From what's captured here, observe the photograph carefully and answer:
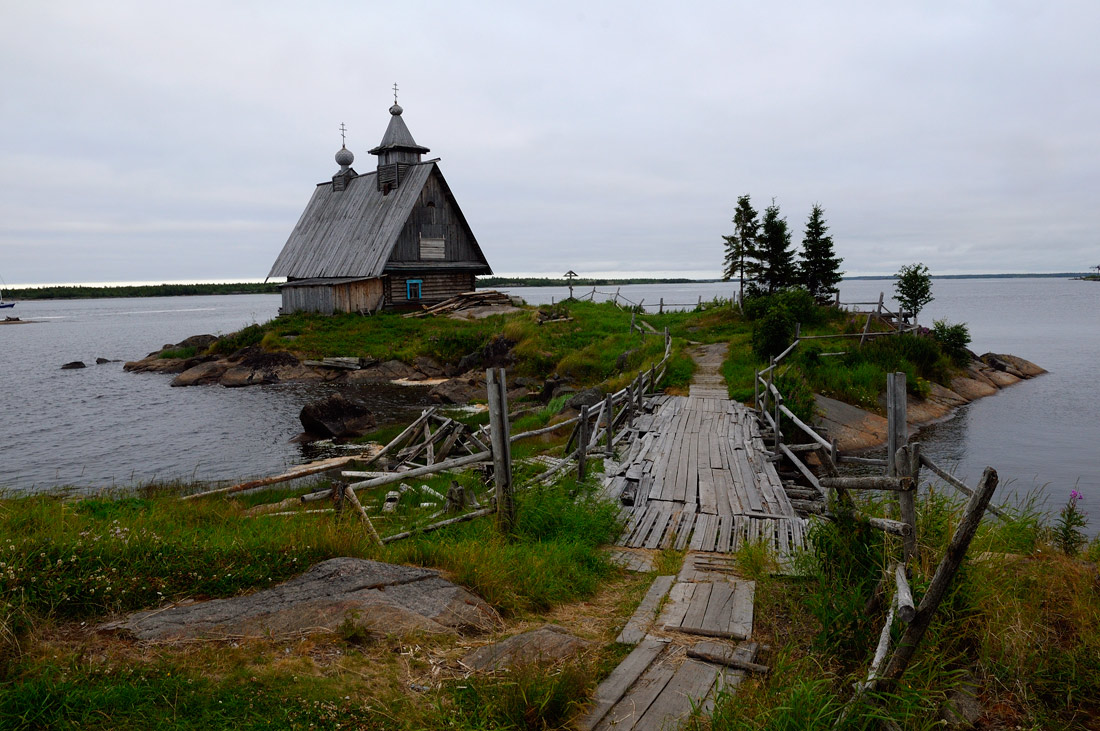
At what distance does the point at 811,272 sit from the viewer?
1586 inches

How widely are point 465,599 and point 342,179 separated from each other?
4324cm

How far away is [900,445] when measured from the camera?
5883 millimetres

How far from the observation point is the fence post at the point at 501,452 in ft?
26.4

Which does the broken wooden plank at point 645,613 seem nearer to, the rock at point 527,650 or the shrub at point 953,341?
the rock at point 527,650

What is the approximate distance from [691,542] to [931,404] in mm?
20329

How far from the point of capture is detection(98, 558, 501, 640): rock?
5.07 meters

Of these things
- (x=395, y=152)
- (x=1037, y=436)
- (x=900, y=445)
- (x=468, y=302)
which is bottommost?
(x=1037, y=436)

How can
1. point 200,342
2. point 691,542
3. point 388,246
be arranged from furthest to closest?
point 200,342, point 388,246, point 691,542

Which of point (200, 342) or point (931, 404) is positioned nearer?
point (931, 404)

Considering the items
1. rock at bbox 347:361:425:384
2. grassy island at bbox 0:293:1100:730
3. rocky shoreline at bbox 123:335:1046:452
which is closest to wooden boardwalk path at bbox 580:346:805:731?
grassy island at bbox 0:293:1100:730

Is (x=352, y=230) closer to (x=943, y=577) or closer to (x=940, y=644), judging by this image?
(x=940, y=644)

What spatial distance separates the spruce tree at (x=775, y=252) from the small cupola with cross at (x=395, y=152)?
20.3 meters

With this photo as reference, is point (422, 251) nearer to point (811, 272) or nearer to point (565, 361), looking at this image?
point (565, 361)

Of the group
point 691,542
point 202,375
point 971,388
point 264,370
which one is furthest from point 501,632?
point 202,375
